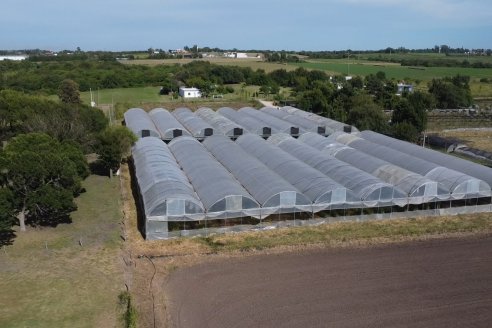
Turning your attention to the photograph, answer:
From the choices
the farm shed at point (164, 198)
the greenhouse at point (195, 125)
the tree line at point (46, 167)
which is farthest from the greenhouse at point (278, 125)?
the farm shed at point (164, 198)

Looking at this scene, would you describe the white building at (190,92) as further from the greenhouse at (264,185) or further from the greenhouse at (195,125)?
the greenhouse at (264,185)

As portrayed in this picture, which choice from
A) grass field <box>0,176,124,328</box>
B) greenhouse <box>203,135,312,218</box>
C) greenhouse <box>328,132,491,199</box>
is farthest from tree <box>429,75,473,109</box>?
grass field <box>0,176,124,328</box>

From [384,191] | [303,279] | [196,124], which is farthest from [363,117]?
[303,279]

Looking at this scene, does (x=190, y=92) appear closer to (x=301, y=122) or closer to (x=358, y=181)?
(x=301, y=122)

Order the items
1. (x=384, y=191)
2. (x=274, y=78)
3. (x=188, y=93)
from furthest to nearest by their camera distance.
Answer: (x=274, y=78)
(x=188, y=93)
(x=384, y=191)

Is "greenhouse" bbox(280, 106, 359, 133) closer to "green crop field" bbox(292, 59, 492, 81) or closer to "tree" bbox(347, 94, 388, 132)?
"tree" bbox(347, 94, 388, 132)

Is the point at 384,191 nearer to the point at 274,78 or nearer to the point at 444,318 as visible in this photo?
the point at 444,318

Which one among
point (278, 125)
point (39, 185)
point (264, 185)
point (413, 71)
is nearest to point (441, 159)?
point (264, 185)
